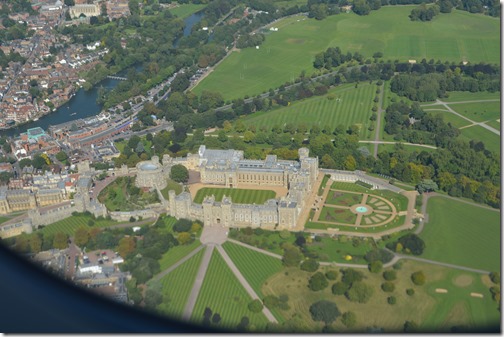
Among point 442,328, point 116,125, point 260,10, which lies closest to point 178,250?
point 442,328

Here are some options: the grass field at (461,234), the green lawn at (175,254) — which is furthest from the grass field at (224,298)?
the grass field at (461,234)

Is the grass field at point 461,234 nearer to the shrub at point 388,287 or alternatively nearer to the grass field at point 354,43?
the shrub at point 388,287

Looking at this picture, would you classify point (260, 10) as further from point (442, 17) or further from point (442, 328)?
point (442, 328)

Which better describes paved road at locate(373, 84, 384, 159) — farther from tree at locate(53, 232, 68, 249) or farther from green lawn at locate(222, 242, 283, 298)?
tree at locate(53, 232, 68, 249)

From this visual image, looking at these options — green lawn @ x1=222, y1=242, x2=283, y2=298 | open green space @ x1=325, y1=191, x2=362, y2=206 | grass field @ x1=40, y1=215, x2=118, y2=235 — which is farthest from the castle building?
grass field @ x1=40, y1=215, x2=118, y2=235

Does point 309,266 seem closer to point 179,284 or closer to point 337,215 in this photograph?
point 179,284

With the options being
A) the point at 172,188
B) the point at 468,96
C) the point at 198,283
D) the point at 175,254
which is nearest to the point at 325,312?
the point at 198,283

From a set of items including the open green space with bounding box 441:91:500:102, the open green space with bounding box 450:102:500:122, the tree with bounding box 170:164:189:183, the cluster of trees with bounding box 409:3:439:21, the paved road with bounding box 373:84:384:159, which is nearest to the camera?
the tree with bounding box 170:164:189:183
